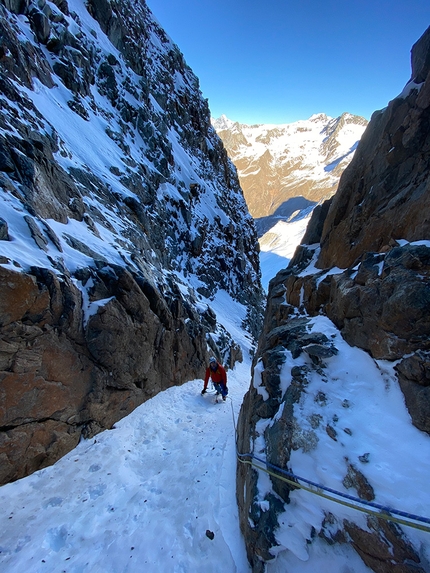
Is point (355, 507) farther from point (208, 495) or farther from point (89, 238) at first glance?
point (89, 238)

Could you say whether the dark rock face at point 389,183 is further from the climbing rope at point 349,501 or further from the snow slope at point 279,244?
the snow slope at point 279,244

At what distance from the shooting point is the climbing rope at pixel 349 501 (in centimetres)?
217

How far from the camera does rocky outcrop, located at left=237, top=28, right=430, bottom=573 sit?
2828 mm

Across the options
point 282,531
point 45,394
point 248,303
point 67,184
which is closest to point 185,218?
point 248,303

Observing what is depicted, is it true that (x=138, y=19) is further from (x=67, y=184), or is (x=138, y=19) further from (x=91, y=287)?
(x=91, y=287)

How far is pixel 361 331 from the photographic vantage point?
4457 mm

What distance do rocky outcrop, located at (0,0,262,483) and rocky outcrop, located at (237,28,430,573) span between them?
12.2ft

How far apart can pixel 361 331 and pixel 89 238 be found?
26.6 ft

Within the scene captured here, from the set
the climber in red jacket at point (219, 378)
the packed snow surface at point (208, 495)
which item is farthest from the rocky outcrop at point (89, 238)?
the climber in red jacket at point (219, 378)

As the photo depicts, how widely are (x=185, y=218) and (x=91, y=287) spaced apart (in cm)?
2372

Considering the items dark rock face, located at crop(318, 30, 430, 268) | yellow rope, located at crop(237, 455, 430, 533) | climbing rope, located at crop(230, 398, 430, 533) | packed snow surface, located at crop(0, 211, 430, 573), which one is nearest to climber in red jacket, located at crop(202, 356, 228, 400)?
packed snow surface, located at crop(0, 211, 430, 573)

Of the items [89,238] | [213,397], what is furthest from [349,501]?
[89,238]

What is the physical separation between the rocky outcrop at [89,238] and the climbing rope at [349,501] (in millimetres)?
4199

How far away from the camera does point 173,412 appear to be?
7.77 m
